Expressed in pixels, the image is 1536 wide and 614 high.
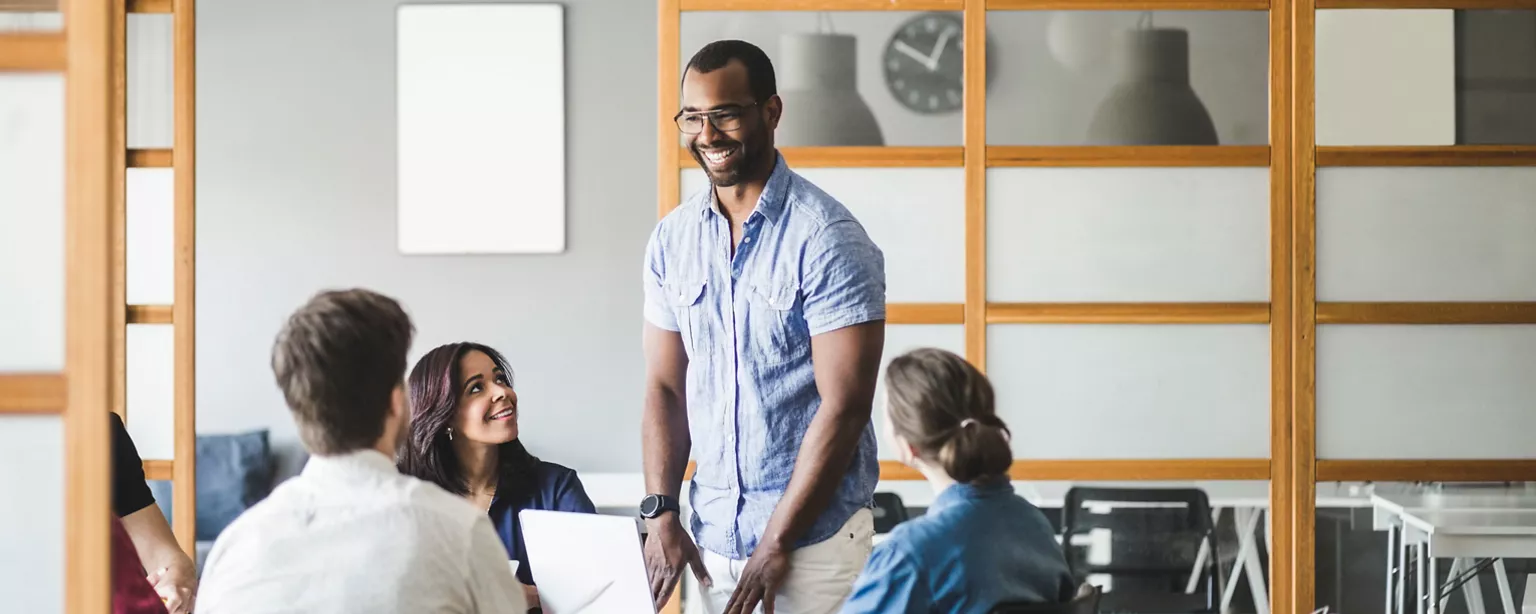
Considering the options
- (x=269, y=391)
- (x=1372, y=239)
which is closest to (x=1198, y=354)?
(x=1372, y=239)

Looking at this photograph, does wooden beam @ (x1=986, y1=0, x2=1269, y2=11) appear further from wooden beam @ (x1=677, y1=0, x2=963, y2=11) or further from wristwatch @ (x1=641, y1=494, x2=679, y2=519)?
wristwatch @ (x1=641, y1=494, x2=679, y2=519)

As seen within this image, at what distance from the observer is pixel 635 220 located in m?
4.69

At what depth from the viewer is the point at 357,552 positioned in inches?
51.0

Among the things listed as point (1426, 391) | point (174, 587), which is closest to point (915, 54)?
point (1426, 391)

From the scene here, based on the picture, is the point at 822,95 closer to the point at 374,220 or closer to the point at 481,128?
the point at 481,128

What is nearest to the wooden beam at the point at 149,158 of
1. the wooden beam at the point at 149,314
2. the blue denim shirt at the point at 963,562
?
the wooden beam at the point at 149,314

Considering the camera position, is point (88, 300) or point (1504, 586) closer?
point (88, 300)

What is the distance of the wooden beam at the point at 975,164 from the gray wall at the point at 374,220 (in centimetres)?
175

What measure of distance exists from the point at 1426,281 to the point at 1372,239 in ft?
0.55

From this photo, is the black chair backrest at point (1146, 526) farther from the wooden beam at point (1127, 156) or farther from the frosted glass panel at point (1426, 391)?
the wooden beam at point (1127, 156)

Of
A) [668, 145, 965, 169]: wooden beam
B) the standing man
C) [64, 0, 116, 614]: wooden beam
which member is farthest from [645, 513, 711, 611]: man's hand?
[668, 145, 965, 169]: wooden beam

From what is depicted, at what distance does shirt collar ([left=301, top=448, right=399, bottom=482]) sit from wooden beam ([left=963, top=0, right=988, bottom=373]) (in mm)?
2019

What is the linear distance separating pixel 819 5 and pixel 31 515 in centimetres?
226

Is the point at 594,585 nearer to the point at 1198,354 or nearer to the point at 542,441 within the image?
the point at 1198,354
